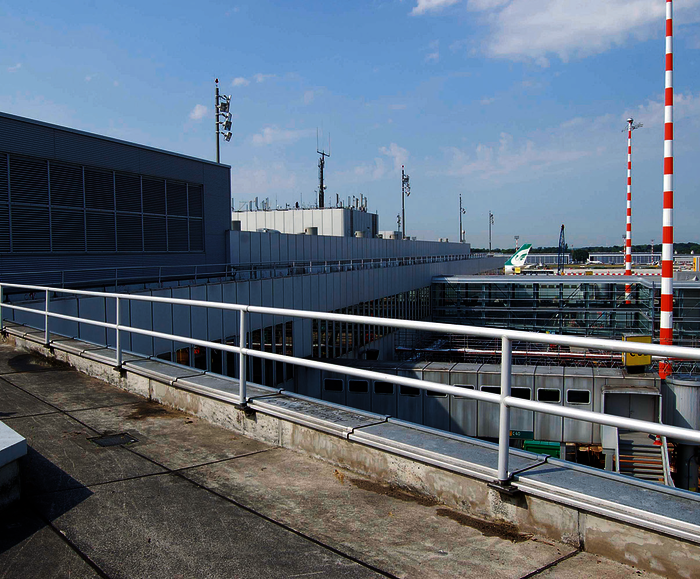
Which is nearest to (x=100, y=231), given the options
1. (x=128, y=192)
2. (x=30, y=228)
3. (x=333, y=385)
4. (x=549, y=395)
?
(x=128, y=192)

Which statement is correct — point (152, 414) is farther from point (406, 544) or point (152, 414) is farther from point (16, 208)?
point (16, 208)

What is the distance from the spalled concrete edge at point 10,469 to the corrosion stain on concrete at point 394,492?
7.48 ft

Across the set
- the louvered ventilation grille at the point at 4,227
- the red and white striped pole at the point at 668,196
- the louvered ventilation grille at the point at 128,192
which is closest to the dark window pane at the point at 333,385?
the louvered ventilation grille at the point at 128,192

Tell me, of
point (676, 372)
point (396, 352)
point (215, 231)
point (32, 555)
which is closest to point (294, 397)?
point (32, 555)

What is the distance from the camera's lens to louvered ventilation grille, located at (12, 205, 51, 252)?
67.9 ft

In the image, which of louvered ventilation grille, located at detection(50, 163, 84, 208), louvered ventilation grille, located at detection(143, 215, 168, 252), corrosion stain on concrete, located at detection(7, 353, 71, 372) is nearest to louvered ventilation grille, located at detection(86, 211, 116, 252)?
louvered ventilation grille, located at detection(50, 163, 84, 208)

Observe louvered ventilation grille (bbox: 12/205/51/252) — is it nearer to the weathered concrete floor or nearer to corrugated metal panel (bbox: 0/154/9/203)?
corrugated metal panel (bbox: 0/154/9/203)

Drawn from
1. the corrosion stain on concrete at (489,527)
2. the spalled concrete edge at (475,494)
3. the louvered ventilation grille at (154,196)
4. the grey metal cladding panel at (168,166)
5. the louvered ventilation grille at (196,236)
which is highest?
the grey metal cladding panel at (168,166)

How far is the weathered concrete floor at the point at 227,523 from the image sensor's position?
3289 millimetres

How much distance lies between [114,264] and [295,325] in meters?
7.69

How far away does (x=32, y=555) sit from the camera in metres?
3.41

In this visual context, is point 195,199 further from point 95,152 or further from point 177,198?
point 95,152

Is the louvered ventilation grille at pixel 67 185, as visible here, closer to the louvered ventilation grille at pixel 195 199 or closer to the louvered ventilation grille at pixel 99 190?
the louvered ventilation grille at pixel 99 190

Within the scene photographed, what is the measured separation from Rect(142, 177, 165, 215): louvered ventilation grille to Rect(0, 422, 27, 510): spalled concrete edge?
75.9 feet
